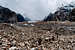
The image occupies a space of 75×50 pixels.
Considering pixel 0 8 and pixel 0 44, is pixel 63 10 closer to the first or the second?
pixel 0 8

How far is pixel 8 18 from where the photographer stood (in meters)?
37.2

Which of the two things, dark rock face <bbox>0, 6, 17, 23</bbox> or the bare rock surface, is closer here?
the bare rock surface

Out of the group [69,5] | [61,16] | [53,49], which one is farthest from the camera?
[69,5]

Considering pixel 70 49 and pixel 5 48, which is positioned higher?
pixel 5 48

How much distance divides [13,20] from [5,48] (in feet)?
110

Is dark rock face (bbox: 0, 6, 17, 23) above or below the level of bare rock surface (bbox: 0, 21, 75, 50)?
below

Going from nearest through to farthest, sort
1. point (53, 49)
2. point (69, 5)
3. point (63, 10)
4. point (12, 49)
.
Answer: point (12, 49) → point (53, 49) → point (63, 10) → point (69, 5)

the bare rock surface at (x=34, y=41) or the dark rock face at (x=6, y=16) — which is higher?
the bare rock surface at (x=34, y=41)

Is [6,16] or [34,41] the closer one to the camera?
[34,41]

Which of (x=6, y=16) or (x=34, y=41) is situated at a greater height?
(x=34, y=41)

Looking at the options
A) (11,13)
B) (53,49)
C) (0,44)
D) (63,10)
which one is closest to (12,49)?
(0,44)

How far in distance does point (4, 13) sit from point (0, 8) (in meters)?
1.51

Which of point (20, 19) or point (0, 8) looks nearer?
point (0, 8)

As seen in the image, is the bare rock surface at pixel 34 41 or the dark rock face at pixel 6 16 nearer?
the bare rock surface at pixel 34 41
